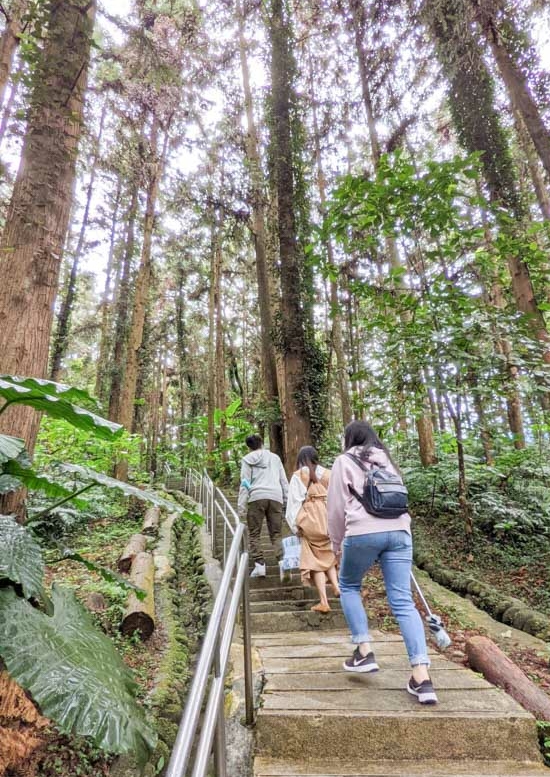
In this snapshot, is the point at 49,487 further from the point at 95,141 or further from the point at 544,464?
the point at 544,464

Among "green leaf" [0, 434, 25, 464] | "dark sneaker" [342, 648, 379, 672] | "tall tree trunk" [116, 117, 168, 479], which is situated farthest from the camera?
"tall tree trunk" [116, 117, 168, 479]

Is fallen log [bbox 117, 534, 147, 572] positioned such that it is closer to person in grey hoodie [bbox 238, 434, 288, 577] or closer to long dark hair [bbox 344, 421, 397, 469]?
person in grey hoodie [bbox 238, 434, 288, 577]

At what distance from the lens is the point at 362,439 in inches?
120

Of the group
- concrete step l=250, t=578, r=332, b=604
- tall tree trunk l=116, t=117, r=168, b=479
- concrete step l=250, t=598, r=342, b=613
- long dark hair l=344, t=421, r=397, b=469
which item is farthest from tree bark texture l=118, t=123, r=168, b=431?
long dark hair l=344, t=421, r=397, b=469

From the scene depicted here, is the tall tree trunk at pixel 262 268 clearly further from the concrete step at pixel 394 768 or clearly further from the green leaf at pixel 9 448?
the green leaf at pixel 9 448

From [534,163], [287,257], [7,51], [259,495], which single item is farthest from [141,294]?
[534,163]

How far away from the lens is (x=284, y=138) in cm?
911

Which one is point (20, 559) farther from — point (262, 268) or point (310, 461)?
point (262, 268)

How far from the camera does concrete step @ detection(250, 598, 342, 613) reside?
4.47 metres

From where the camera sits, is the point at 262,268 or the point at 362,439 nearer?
the point at 362,439

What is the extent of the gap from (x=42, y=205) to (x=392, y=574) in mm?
3601

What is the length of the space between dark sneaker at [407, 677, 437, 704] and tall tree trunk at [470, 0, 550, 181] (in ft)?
22.2

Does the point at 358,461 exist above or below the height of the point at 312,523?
above

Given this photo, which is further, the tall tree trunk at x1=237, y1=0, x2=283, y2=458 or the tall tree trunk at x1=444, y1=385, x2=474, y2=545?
the tall tree trunk at x1=237, y1=0, x2=283, y2=458
